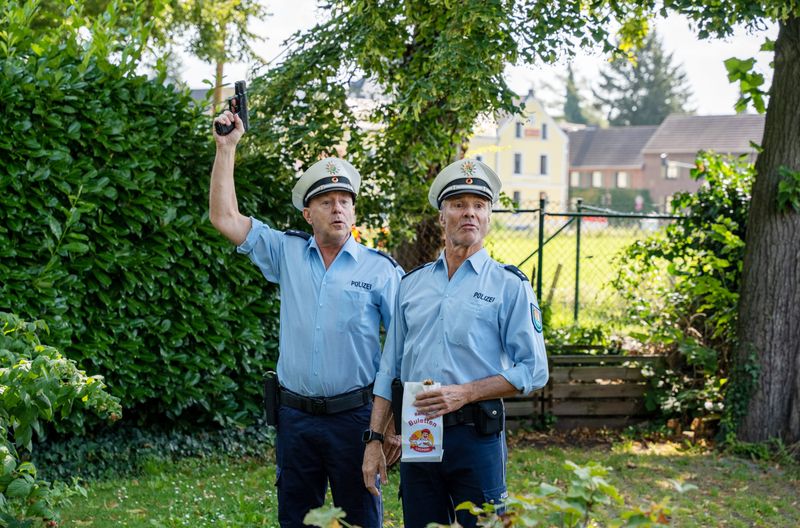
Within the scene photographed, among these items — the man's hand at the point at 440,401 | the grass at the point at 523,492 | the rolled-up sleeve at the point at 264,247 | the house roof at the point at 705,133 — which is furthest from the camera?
the house roof at the point at 705,133

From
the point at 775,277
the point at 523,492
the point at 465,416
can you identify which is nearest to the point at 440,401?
the point at 465,416

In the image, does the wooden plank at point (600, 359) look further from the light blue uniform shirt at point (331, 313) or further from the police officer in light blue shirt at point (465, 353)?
the police officer in light blue shirt at point (465, 353)

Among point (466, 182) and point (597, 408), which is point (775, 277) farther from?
point (466, 182)

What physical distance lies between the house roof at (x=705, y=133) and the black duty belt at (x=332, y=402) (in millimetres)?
70347

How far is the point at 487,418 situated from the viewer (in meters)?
3.70

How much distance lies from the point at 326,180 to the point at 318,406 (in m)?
1.01

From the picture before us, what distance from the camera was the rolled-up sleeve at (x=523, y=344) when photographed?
144 inches

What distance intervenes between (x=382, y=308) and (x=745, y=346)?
4.83m

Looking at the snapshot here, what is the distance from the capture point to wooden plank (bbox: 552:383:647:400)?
9.03m

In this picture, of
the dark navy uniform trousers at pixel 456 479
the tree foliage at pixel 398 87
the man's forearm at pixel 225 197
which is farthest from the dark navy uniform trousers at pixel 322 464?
the tree foliage at pixel 398 87

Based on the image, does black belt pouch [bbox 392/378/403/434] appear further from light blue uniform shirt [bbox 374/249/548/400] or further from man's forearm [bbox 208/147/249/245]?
man's forearm [bbox 208/147/249/245]

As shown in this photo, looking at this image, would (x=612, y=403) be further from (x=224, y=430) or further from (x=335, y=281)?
(x=335, y=281)

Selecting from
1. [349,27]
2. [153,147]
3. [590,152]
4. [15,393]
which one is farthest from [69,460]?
[590,152]

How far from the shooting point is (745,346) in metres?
8.21
